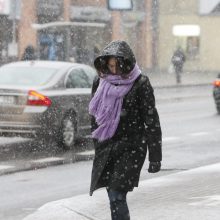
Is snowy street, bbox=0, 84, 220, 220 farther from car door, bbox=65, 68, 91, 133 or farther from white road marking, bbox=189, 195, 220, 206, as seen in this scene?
white road marking, bbox=189, 195, 220, 206

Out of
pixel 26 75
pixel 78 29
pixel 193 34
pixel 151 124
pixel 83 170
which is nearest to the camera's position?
pixel 151 124

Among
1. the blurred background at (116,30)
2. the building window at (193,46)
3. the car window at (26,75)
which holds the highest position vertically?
the car window at (26,75)

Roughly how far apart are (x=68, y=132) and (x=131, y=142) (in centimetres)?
800

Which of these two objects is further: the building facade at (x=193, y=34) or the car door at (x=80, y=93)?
the building facade at (x=193, y=34)

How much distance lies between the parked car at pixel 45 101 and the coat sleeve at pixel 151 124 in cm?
745

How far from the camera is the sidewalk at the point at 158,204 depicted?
8.17 metres

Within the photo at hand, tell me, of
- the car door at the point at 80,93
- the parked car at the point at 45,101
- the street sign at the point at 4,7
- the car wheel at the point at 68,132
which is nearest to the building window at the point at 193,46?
the street sign at the point at 4,7

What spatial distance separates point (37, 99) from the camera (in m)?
14.0

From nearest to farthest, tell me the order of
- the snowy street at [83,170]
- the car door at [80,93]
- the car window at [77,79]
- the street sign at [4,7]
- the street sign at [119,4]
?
the snowy street at [83,170]
the car door at [80,93]
the car window at [77,79]
the street sign at [119,4]
the street sign at [4,7]

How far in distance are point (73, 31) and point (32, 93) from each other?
112ft

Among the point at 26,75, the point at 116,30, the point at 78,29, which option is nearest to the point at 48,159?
the point at 26,75

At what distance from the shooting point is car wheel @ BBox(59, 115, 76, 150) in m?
14.5

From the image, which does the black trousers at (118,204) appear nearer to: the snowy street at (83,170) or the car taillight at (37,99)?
the snowy street at (83,170)

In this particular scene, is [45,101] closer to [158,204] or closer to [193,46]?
[158,204]
